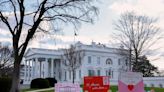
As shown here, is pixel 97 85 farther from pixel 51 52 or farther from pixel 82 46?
pixel 51 52

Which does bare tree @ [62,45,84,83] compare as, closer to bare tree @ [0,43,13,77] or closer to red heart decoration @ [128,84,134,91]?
bare tree @ [0,43,13,77]

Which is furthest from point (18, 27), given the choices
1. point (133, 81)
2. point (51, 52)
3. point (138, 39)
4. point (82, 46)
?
point (51, 52)

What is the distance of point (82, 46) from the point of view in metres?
90.6

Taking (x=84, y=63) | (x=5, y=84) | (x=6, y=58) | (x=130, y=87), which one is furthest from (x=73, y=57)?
(x=130, y=87)

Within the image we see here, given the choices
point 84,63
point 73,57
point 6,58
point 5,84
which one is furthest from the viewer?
point 84,63

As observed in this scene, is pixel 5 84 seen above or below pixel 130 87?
below

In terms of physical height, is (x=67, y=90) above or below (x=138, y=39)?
below

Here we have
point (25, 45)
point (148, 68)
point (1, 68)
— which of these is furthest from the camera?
point (148, 68)

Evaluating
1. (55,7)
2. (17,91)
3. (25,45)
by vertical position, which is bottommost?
(17,91)

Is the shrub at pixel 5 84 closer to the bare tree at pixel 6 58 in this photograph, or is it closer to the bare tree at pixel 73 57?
the bare tree at pixel 6 58

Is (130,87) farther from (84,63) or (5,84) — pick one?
(84,63)

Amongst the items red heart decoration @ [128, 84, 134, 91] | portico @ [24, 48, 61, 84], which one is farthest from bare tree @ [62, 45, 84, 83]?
red heart decoration @ [128, 84, 134, 91]

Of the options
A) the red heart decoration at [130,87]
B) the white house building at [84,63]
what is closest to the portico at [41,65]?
the white house building at [84,63]

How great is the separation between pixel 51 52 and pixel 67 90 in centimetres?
8508
